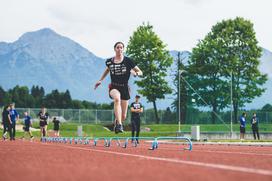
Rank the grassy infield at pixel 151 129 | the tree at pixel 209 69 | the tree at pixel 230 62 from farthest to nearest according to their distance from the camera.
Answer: the tree at pixel 230 62
the tree at pixel 209 69
the grassy infield at pixel 151 129

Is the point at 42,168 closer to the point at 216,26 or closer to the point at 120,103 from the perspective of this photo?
the point at 120,103

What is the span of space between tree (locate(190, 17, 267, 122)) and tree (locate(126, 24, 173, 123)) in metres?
4.78

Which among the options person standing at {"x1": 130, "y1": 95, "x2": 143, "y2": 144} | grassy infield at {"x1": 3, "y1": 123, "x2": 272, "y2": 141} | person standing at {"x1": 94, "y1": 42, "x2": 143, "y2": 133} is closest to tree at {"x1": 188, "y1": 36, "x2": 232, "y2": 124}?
grassy infield at {"x1": 3, "y1": 123, "x2": 272, "y2": 141}

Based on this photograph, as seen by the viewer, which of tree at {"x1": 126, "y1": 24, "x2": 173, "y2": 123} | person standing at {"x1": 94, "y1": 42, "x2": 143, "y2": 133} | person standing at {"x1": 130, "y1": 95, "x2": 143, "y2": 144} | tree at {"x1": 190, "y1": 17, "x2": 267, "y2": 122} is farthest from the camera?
tree at {"x1": 190, "y1": 17, "x2": 267, "y2": 122}

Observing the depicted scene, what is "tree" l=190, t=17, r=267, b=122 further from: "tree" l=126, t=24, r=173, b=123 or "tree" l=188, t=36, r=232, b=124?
"tree" l=126, t=24, r=173, b=123

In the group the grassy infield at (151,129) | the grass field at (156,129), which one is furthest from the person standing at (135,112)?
the grassy infield at (151,129)

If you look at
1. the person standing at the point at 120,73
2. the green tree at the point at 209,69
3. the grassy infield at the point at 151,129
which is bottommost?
the grassy infield at the point at 151,129

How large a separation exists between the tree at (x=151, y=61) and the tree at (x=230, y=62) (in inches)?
188

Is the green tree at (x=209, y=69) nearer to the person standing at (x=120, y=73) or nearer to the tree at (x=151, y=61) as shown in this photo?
the tree at (x=151, y=61)

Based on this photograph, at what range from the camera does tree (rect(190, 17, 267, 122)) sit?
6456 cm

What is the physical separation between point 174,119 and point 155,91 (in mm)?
4467

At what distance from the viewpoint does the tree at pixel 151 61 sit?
6253cm

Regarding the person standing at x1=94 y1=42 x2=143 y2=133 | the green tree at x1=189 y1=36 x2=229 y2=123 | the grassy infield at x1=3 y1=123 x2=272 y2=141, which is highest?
the green tree at x1=189 y1=36 x2=229 y2=123

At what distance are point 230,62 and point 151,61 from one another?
970 centimetres
